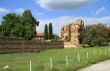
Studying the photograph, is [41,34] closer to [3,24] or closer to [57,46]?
[3,24]

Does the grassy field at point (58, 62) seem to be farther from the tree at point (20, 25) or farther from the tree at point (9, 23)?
the tree at point (9, 23)

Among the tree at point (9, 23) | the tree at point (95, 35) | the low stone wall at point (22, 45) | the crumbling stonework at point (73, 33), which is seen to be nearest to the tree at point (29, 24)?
the tree at point (9, 23)

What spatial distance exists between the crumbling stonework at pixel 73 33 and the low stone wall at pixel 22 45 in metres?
6.30

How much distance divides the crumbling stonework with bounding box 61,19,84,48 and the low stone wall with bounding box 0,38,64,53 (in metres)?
6.30

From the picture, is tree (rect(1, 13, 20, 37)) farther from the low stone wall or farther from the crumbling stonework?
the low stone wall

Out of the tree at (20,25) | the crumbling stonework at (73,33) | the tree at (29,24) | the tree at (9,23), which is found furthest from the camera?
the tree at (9,23)

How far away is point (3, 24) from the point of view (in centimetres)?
11862

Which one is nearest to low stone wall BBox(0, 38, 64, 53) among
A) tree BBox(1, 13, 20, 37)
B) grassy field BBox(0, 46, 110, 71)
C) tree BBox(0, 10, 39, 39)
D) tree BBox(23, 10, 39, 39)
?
grassy field BBox(0, 46, 110, 71)

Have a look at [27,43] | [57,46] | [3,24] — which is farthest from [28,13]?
[27,43]

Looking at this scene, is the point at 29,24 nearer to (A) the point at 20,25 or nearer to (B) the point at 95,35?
Answer: (A) the point at 20,25

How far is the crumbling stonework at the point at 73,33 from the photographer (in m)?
89.5

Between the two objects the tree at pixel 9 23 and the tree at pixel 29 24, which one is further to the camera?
the tree at pixel 9 23

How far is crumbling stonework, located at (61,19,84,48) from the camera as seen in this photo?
294 feet

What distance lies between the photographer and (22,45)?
7344cm
